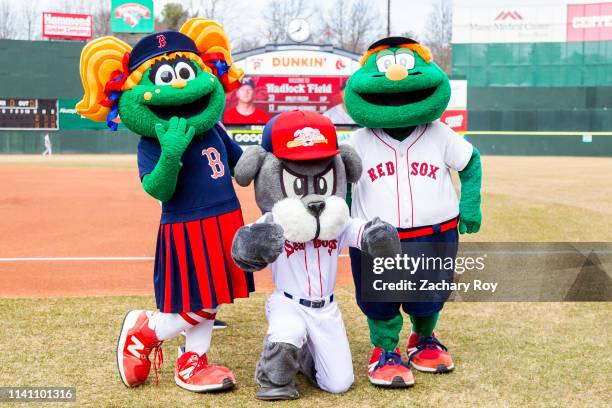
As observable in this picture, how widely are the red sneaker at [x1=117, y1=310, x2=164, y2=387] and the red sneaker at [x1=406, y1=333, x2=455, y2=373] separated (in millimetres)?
1398

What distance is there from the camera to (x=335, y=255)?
3.85 metres

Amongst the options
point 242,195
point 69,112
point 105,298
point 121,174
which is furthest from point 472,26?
point 105,298

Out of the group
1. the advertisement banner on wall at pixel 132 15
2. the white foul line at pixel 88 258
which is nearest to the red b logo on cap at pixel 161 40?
the white foul line at pixel 88 258

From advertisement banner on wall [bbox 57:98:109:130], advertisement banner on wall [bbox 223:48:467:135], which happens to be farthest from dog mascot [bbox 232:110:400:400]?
advertisement banner on wall [bbox 57:98:109:130]

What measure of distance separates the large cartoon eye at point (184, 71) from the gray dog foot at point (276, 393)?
64.0 inches

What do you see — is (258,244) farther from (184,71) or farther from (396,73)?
(396,73)

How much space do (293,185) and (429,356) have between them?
1240 millimetres

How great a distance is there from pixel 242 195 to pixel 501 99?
85.5ft

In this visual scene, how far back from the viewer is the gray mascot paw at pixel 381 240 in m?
3.57

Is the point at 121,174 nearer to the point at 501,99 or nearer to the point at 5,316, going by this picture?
the point at 5,316

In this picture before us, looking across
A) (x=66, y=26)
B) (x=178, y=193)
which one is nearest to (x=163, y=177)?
(x=178, y=193)

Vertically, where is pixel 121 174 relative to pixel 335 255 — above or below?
below

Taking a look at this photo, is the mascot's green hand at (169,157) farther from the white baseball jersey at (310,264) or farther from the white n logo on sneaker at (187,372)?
the white n logo on sneaker at (187,372)

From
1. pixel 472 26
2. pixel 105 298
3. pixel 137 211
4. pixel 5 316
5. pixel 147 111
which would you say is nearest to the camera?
pixel 147 111
